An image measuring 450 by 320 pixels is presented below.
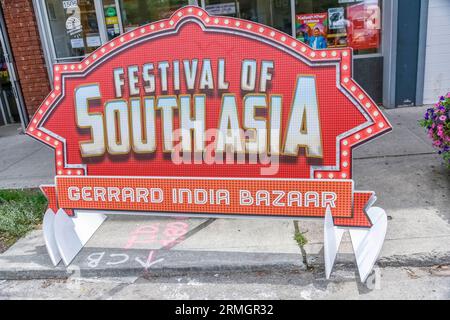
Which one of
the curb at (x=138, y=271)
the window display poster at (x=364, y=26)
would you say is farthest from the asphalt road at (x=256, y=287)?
the window display poster at (x=364, y=26)

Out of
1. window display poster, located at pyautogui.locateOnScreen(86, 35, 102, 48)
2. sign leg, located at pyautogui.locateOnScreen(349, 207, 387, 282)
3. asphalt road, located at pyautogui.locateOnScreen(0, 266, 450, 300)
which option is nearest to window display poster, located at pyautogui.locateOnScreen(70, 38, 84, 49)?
window display poster, located at pyautogui.locateOnScreen(86, 35, 102, 48)

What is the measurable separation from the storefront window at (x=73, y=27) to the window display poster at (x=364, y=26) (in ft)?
14.2

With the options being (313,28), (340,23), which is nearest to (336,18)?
(340,23)

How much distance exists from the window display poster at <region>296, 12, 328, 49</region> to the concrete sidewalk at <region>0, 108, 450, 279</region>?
10.1 feet

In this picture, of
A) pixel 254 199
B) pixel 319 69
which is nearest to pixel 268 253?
pixel 254 199

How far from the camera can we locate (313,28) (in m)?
7.13

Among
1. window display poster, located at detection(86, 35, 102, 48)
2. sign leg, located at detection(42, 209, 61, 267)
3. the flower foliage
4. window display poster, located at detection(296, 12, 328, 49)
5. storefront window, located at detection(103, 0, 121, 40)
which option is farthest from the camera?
window display poster, located at detection(86, 35, 102, 48)

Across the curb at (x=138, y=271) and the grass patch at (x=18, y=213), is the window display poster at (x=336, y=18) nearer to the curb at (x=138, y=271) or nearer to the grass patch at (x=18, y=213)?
the curb at (x=138, y=271)

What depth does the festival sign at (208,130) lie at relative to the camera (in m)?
3.17

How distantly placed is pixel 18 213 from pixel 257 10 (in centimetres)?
498

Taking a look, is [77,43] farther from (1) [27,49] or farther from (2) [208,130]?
(2) [208,130]

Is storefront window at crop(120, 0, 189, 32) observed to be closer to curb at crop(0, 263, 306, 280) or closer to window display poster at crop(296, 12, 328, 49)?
window display poster at crop(296, 12, 328, 49)

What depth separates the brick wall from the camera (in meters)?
7.16

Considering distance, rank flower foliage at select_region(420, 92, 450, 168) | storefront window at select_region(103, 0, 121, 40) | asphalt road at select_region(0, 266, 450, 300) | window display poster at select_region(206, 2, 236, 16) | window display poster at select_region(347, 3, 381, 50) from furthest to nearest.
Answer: storefront window at select_region(103, 0, 121, 40)
window display poster at select_region(206, 2, 236, 16)
window display poster at select_region(347, 3, 381, 50)
flower foliage at select_region(420, 92, 450, 168)
asphalt road at select_region(0, 266, 450, 300)
